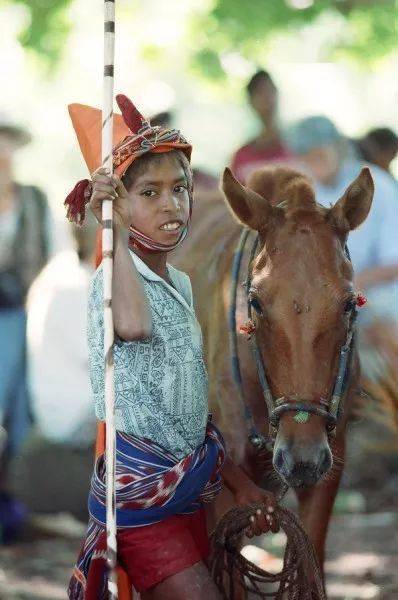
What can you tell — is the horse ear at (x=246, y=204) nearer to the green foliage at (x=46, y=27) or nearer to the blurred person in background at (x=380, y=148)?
the blurred person in background at (x=380, y=148)

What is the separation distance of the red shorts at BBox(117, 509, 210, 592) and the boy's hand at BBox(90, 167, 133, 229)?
946 millimetres

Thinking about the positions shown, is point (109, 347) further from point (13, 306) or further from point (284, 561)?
point (13, 306)

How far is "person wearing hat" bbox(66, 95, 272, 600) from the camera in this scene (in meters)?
3.86

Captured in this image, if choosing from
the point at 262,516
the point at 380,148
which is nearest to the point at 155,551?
the point at 262,516

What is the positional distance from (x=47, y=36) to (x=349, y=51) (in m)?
2.37

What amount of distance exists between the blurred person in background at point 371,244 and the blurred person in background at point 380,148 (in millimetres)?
142

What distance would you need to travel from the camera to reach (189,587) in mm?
3857

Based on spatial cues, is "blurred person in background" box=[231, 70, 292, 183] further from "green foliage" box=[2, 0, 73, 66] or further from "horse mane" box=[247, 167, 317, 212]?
"horse mane" box=[247, 167, 317, 212]

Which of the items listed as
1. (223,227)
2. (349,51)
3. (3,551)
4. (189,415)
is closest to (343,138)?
(349,51)

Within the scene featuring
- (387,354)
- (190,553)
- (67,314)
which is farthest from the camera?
(67,314)

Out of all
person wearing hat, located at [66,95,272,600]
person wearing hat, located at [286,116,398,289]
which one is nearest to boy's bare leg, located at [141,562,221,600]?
person wearing hat, located at [66,95,272,600]

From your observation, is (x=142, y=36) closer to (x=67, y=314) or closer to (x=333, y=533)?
(x=67, y=314)

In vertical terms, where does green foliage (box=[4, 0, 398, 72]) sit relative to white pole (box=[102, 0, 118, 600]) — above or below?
above

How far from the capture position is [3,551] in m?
7.80
